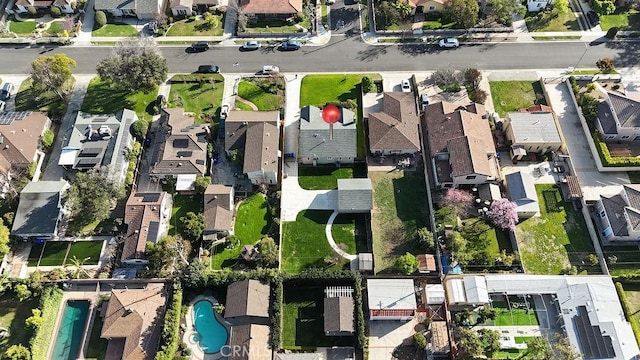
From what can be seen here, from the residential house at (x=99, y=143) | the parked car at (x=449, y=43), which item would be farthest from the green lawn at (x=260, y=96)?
the parked car at (x=449, y=43)

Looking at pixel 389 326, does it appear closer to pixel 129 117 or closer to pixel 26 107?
pixel 129 117

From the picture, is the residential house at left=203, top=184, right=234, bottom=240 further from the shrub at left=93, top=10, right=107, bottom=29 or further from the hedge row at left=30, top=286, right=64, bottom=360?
the shrub at left=93, top=10, right=107, bottom=29

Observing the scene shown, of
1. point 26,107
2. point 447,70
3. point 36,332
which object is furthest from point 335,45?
point 36,332

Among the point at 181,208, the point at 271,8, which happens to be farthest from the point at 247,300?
the point at 271,8

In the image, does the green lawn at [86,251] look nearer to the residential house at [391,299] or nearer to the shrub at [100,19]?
the residential house at [391,299]

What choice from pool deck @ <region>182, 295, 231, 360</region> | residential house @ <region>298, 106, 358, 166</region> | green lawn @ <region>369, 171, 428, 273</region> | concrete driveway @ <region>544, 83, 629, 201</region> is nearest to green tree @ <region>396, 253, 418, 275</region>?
green lawn @ <region>369, 171, 428, 273</region>

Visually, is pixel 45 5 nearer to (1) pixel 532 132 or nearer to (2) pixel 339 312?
(2) pixel 339 312

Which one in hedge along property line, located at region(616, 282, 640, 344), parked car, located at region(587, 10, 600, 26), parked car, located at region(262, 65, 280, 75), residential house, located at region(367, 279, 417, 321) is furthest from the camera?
parked car, located at region(587, 10, 600, 26)
